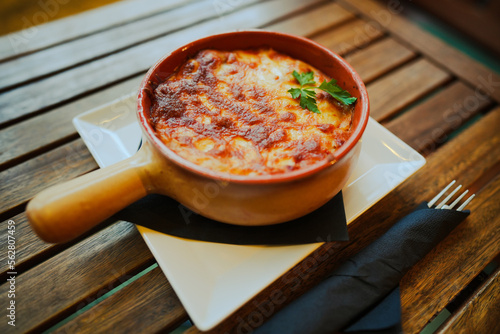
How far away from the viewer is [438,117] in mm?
1514

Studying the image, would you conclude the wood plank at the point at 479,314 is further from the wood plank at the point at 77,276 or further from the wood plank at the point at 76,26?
the wood plank at the point at 76,26

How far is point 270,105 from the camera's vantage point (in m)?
1.13

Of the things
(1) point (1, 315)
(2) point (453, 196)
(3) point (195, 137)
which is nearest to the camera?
(1) point (1, 315)

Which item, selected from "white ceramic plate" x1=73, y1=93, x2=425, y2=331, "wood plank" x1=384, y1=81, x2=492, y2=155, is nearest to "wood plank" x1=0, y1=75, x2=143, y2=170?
"white ceramic plate" x1=73, y1=93, x2=425, y2=331

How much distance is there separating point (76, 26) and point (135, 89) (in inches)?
23.3

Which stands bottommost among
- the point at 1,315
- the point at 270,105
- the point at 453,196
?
the point at 453,196

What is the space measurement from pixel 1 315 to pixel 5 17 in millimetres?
2893

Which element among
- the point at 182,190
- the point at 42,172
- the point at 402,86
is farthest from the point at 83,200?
the point at 402,86

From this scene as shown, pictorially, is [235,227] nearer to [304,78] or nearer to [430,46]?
[304,78]

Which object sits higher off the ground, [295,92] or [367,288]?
[295,92]

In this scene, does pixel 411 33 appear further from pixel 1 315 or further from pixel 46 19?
pixel 46 19

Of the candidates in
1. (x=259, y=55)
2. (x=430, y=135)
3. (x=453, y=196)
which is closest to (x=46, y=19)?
(x=259, y=55)

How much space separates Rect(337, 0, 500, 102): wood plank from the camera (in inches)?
64.6

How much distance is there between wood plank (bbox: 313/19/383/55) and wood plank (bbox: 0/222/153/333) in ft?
4.33
